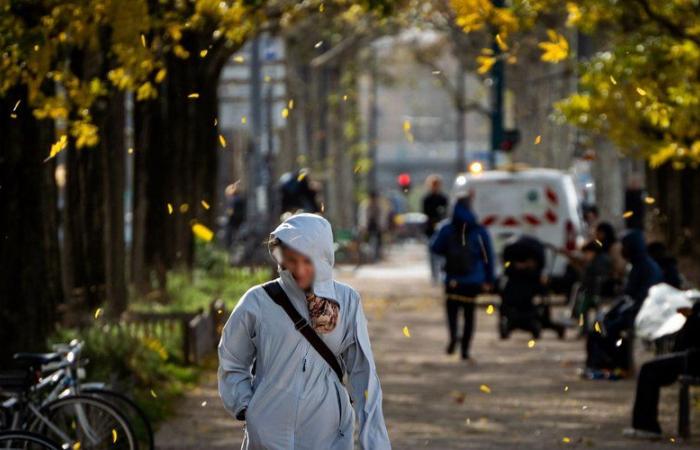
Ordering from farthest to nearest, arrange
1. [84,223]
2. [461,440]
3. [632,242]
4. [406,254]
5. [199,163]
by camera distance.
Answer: [406,254] → [199,163] → [84,223] → [632,242] → [461,440]

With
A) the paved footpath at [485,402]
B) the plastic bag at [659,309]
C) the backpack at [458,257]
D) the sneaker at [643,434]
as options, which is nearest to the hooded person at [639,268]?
the paved footpath at [485,402]

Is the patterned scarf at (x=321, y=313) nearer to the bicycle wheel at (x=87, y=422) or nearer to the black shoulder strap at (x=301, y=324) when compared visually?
the black shoulder strap at (x=301, y=324)

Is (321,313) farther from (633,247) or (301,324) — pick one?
(633,247)

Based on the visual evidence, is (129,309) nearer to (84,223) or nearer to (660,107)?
(84,223)

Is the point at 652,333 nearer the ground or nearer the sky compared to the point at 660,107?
nearer the ground

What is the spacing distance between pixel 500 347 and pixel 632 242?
19.0ft

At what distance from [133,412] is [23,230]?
7.00 ft

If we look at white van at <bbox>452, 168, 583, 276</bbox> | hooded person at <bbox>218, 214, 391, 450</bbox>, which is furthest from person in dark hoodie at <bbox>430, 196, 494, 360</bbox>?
hooded person at <bbox>218, 214, 391, 450</bbox>

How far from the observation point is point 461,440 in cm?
1302

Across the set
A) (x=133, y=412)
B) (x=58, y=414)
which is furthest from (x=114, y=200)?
(x=58, y=414)

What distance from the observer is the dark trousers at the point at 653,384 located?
12.7 meters

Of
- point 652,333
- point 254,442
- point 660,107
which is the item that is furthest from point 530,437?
point 254,442

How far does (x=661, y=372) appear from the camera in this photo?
12.7m

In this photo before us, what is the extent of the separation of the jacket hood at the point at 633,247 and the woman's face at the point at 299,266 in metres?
8.88
